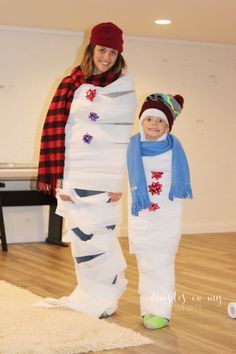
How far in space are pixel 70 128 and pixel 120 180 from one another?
1.16 ft

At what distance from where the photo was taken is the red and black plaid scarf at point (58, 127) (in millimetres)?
3395

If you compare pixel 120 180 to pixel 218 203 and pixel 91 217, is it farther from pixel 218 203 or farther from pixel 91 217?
pixel 218 203

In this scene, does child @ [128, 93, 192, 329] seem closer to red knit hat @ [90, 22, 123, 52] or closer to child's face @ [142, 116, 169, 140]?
child's face @ [142, 116, 169, 140]

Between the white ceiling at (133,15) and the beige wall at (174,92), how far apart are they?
0.71ft

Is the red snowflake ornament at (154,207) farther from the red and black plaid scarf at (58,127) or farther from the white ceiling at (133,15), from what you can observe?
the white ceiling at (133,15)

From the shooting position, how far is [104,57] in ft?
10.9

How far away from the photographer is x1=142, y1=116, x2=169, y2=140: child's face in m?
3.26

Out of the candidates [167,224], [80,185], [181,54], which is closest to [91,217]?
[80,185]

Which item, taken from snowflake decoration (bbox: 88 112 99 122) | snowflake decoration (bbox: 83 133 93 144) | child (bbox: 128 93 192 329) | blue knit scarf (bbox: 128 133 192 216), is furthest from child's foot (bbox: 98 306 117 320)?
snowflake decoration (bbox: 88 112 99 122)

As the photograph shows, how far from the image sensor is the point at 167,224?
3.24 metres

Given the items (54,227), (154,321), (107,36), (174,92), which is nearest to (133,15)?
(174,92)

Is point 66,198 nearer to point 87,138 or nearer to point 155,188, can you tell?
point 87,138

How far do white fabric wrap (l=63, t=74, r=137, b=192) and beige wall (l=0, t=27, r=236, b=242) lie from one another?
2.87m

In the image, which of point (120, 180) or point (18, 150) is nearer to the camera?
point (120, 180)
